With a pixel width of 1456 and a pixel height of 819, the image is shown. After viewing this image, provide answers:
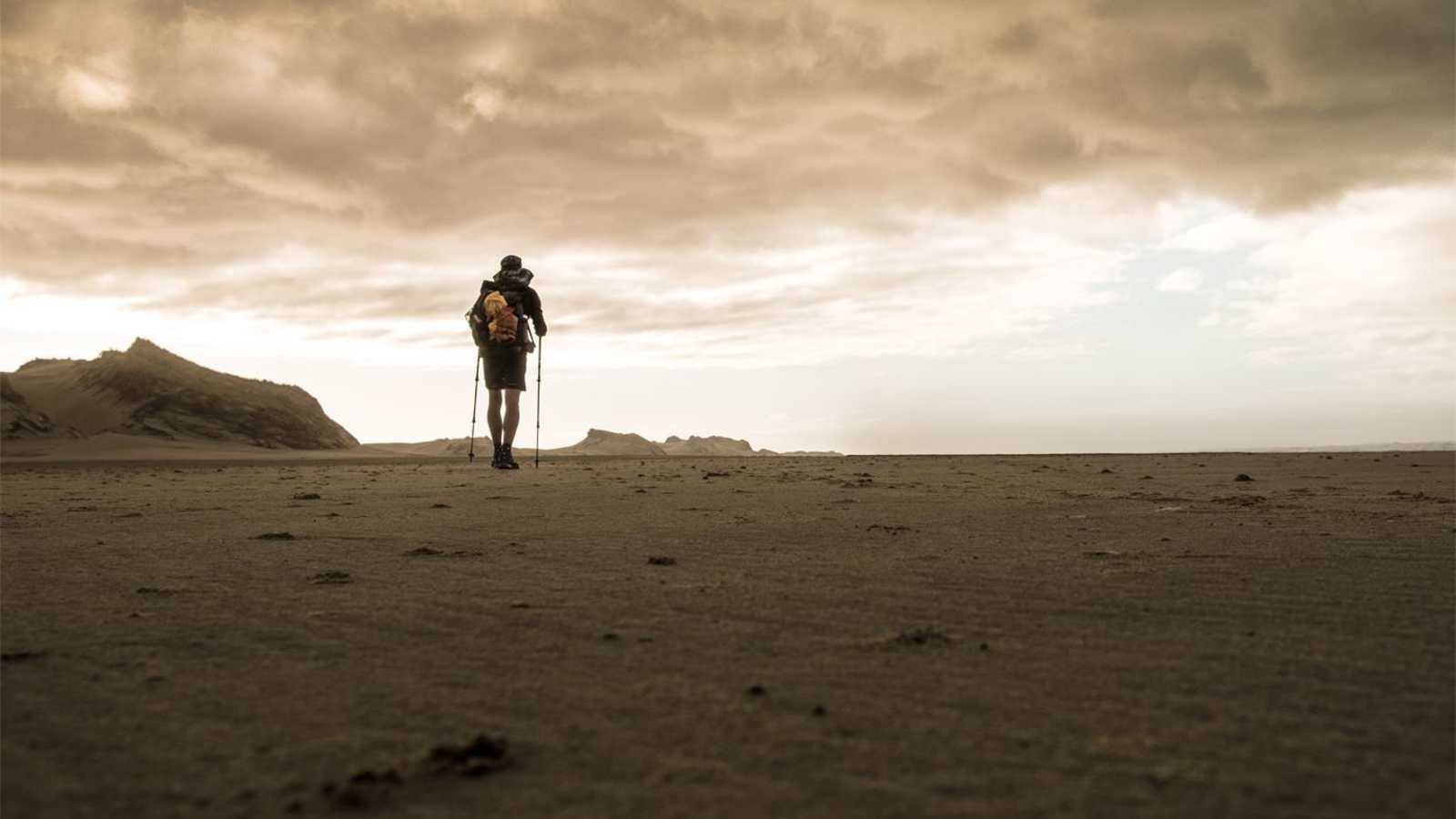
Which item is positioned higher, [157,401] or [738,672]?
[157,401]

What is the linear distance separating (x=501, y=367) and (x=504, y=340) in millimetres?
373

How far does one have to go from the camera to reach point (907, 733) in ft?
6.56

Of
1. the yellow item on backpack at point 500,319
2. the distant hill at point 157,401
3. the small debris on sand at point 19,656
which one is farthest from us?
the distant hill at point 157,401

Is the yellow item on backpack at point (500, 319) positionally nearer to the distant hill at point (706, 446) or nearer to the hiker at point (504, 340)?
the hiker at point (504, 340)

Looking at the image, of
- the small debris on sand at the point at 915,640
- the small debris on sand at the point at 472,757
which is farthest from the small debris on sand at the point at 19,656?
the small debris on sand at the point at 915,640

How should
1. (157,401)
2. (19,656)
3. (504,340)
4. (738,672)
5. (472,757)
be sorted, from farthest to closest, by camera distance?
1. (157,401)
2. (504,340)
3. (19,656)
4. (738,672)
5. (472,757)

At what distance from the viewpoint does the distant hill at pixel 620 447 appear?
27422 millimetres

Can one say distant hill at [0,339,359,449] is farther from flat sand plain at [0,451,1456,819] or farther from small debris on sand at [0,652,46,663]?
small debris on sand at [0,652,46,663]

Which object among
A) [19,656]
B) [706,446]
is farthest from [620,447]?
[19,656]

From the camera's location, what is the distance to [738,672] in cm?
248

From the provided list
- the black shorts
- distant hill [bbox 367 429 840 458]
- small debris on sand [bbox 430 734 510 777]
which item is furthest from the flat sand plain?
distant hill [bbox 367 429 840 458]

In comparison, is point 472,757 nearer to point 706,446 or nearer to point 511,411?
point 511,411

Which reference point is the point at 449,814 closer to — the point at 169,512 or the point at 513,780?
the point at 513,780

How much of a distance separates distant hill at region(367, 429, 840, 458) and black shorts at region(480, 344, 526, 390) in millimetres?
12888
